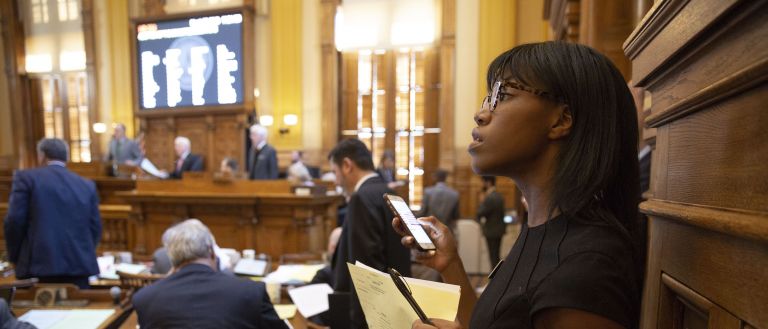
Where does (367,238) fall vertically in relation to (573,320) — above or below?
below

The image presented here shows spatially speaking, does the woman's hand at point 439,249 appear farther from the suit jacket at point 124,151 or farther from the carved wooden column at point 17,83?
the carved wooden column at point 17,83

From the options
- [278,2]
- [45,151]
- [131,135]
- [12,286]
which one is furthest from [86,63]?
[12,286]

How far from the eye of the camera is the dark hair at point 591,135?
68 centimetres

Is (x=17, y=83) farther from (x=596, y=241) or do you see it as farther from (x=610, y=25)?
(x=596, y=241)

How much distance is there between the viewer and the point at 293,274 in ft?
9.91

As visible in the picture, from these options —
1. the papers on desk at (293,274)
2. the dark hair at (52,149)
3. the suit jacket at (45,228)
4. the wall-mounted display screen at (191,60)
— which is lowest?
the papers on desk at (293,274)

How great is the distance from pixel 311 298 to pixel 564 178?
1.99 metres

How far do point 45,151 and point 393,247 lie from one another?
2.87 metres

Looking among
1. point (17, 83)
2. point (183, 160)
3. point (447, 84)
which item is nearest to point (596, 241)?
point (183, 160)

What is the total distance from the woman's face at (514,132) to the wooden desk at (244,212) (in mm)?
3673

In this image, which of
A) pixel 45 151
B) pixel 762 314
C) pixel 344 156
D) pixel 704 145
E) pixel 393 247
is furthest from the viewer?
pixel 45 151

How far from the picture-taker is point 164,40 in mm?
8406

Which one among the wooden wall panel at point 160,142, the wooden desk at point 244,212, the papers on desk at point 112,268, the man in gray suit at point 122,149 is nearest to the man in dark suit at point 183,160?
the wooden desk at point 244,212

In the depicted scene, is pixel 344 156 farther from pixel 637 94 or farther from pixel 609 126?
pixel 609 126
